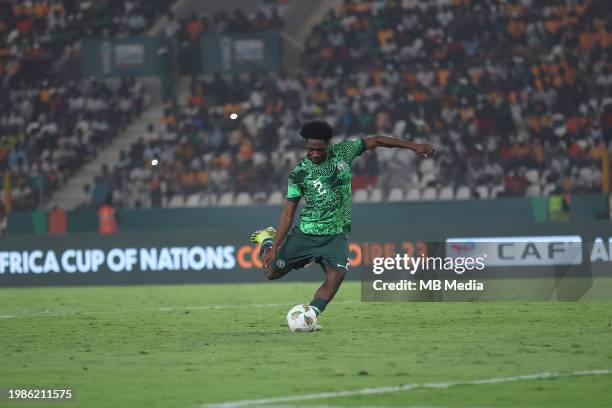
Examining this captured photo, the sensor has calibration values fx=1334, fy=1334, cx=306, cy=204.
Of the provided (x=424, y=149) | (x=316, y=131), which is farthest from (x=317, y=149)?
(x=424, y=149)

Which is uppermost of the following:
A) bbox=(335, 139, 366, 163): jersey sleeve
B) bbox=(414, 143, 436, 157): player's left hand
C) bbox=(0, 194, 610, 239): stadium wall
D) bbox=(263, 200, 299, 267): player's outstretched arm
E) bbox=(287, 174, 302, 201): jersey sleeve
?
bbox=(0, 194, 610, 239): stadium wall

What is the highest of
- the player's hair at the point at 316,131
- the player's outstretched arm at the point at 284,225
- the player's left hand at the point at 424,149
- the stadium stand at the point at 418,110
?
the stadium stand at the point at 418,110

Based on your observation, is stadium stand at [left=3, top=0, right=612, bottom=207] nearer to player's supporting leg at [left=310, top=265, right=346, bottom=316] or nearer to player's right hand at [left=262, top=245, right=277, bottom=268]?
player's supporting leg at [left=310, top=265, right=346, bottom=316]

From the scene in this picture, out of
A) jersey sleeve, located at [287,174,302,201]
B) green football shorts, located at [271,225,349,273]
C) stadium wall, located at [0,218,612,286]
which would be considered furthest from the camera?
stadium wall, located at [0,218,612,286]

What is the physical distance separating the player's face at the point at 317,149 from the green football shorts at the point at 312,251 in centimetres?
83

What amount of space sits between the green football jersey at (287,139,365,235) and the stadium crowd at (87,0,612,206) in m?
14.8

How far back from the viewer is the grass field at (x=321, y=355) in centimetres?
836

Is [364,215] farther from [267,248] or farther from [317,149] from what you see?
[317,149]

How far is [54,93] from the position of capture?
38.2 m

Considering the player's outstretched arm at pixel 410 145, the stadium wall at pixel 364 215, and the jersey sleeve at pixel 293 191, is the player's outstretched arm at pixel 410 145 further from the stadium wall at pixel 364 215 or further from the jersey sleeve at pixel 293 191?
the stadium wall at pixel 364 215

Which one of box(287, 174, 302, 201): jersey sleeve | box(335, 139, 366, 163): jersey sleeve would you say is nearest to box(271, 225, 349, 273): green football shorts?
box(287, 174, 302, 201): jersey sleeve

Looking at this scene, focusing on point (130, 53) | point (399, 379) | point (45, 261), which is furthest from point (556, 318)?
point (130, 53)

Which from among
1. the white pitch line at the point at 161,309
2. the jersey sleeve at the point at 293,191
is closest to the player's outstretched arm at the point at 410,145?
the jersey sleeve at the point at 293,191

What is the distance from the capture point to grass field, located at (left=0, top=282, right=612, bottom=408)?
27.4ft
